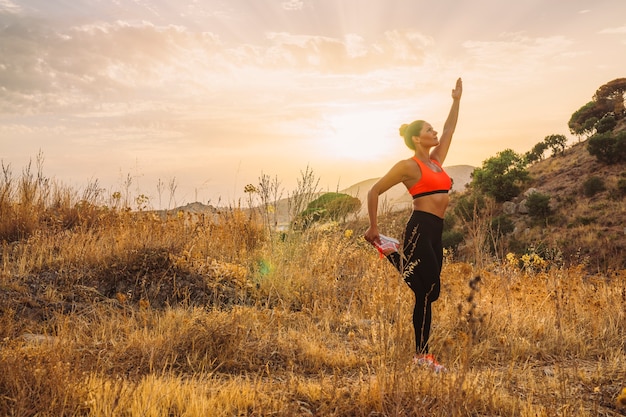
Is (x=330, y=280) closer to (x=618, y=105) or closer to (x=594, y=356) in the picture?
(x=594, y=356)

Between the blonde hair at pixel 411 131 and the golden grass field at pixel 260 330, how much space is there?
137 cm

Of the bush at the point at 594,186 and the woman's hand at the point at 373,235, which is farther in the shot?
the bush at the point at 594,186

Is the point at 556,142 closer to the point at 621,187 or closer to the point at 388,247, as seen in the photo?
the point at 621,187

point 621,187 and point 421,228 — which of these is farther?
point 621,187

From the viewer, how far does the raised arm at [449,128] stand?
4812 millimetres

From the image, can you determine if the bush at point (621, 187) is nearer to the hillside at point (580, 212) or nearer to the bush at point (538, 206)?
the hillside at point (580, 212)

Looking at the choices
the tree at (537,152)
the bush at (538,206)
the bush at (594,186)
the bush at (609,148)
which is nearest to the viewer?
the bush at (538,206)

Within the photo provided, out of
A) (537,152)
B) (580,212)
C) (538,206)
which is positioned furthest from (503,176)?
(537,152)

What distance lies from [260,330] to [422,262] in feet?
5.59

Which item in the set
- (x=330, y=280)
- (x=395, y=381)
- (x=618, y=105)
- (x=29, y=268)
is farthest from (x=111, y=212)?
(x=618, y=105)

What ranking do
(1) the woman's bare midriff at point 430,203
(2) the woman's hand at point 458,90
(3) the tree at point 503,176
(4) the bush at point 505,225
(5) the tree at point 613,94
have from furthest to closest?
(5) the tree at point 613,94, (3) the tree at point 503,176, (4) the bush at point 505,225, (2) the woman's hand at point 458,90, (1) the woman's bare midriff at point 430,203

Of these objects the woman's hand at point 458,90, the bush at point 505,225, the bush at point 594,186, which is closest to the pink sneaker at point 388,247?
the woman's hand at point 458,90

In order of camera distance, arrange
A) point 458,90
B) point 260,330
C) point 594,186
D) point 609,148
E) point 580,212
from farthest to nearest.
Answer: point 609,148, point 594,186, point 580,212, point 458,90, point 260,330

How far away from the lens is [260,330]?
4.97 metres
